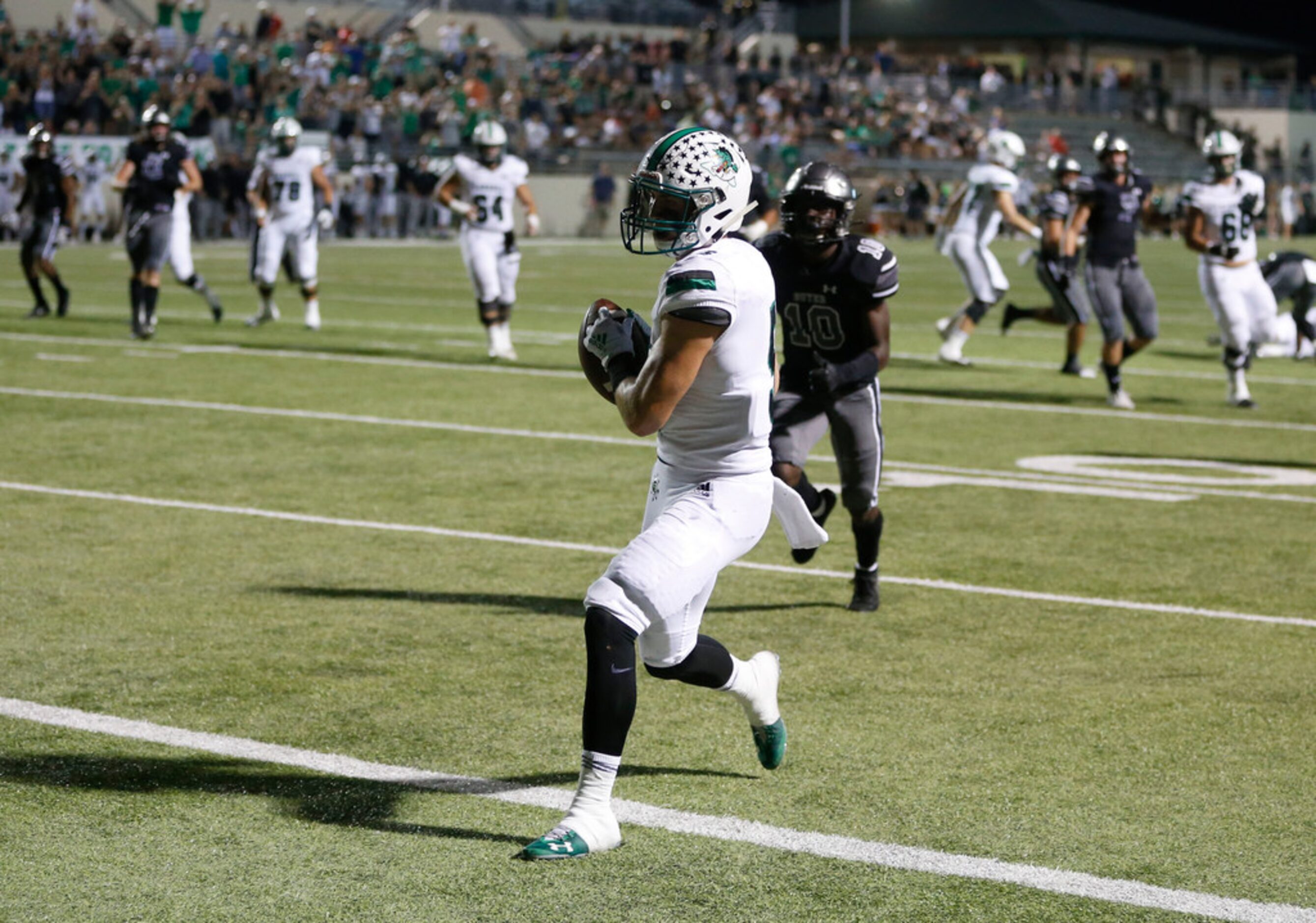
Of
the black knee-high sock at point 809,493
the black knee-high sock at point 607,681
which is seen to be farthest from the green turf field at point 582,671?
the black knee-high sock at point 809,493

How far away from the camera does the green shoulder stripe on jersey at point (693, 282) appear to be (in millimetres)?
4129

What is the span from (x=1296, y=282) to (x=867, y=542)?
33.9 feet

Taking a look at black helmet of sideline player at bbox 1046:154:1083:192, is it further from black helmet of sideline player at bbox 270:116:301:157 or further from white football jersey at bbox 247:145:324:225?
black helmet of sideline player at bbox 270:116:301:157

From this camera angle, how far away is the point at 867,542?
267 inches

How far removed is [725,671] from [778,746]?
30 cm

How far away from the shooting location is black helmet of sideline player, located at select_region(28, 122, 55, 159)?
1770cm

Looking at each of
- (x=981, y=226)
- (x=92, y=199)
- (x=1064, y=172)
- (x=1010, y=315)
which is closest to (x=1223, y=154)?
(x=1064, y=172)

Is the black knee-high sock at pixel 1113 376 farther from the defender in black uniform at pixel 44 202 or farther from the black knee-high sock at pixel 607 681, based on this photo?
the defender in black uniform at pixel 44 202

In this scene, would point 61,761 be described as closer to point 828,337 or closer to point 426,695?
point 426,695

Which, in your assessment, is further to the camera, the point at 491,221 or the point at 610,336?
the point at 491,221

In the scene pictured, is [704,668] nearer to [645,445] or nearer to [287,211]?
[645,445]

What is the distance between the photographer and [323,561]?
7.41 metres

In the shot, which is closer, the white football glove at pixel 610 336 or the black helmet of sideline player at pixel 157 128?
the white football glove at pixel 610 336

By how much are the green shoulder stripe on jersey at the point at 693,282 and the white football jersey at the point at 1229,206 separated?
926 cm
